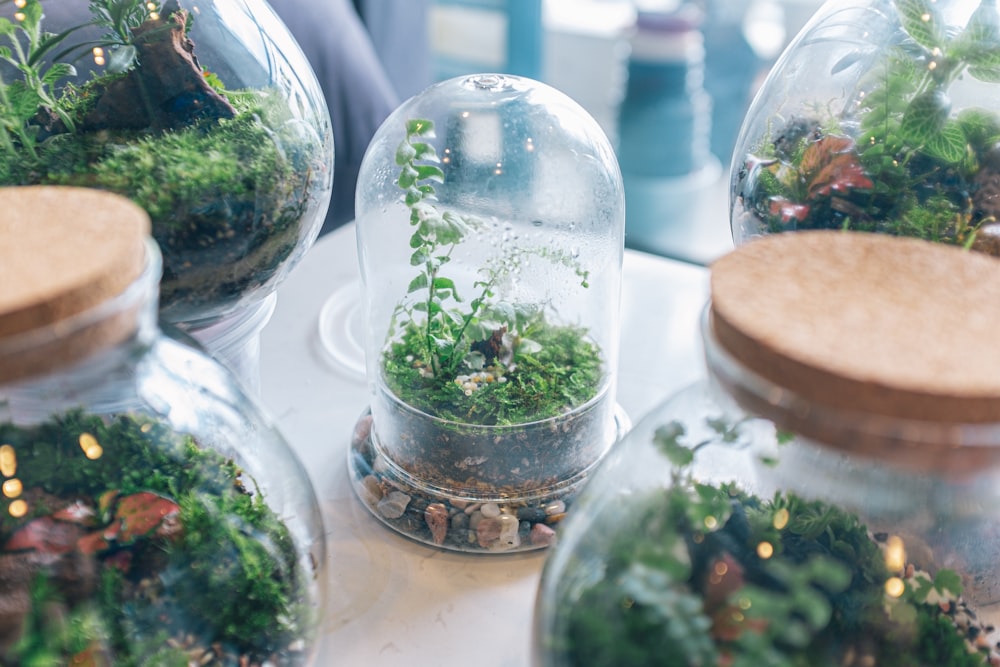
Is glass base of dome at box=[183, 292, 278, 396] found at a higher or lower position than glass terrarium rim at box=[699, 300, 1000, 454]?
lower

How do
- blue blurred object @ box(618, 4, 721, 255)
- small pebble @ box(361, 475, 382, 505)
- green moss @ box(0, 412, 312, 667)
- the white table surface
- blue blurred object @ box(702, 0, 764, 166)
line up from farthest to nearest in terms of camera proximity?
1. blue blurred object @ box(702, 0, 764, 166)
2. blue blurred object @ box(618, 4, 721, 255)
3. small pebble @ box(361, 475, 382, 505)
4. the white table surface
5. green moss @ box(0, 412, 312, 667)

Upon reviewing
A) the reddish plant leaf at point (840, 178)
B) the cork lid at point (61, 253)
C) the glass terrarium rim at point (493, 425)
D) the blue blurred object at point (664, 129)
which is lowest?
the blue blurred object at point (664, 129)

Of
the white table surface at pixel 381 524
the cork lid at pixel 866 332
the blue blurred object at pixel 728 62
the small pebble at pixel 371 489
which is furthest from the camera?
the blue blurred object at pixel 728 62

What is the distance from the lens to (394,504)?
32.5 inches

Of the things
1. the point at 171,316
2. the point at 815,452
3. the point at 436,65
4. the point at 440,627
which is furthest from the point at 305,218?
the point at 436,65

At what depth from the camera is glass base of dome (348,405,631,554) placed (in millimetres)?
799

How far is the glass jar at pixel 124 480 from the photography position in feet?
1.64

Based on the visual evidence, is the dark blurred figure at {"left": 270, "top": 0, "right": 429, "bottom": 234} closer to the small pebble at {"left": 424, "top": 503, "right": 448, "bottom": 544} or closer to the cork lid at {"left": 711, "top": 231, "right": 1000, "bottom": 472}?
the small pebble at {"left": 424, "top": 503, "right": 448, "bottom": 544}

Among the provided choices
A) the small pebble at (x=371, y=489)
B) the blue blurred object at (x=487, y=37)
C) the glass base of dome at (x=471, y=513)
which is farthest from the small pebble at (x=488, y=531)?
the blue blurred object at (x=487, y=37)

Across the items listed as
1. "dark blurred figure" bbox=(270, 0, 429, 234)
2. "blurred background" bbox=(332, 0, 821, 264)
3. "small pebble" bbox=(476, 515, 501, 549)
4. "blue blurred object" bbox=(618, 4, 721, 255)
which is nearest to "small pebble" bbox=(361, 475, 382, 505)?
"small pebble" bbox=(476, 515, 501, 549)

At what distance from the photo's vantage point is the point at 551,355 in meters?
0.88

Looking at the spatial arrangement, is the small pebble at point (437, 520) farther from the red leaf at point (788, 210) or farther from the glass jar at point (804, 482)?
the red leaf at point (788, 210)

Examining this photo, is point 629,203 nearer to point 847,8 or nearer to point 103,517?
point 847,8

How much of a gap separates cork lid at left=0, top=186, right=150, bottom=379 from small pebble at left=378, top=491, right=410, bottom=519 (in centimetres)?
38
